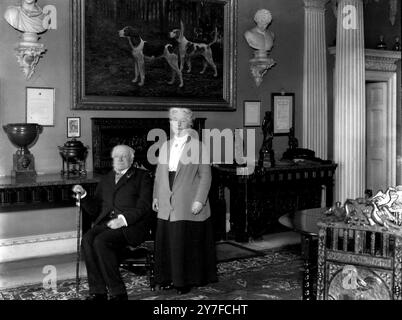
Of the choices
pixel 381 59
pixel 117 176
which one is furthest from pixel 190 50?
pixel 381 59

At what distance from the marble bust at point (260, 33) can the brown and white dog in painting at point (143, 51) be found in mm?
1333

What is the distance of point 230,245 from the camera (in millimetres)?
7395

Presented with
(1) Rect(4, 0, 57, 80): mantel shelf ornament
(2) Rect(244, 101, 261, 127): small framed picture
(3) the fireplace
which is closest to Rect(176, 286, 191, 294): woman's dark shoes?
(3) the fireplace

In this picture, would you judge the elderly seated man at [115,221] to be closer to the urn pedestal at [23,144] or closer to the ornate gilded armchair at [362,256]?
the urn pedestal at [23,144]

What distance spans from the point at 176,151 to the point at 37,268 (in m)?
2.37

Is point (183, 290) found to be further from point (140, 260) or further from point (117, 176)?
point (117, 176)

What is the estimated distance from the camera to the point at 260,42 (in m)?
8.54

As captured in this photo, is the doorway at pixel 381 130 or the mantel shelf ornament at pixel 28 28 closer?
the mantel shelf ornament at pixel 28 28

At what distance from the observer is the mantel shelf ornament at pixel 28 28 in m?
6.55

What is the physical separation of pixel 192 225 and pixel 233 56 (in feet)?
13.2

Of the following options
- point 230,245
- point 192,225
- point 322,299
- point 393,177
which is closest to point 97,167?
point 230,245

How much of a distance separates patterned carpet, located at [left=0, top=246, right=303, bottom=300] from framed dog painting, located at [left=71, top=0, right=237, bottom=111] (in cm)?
254

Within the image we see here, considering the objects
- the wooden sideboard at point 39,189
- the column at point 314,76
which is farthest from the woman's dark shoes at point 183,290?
the column at point 314,76
